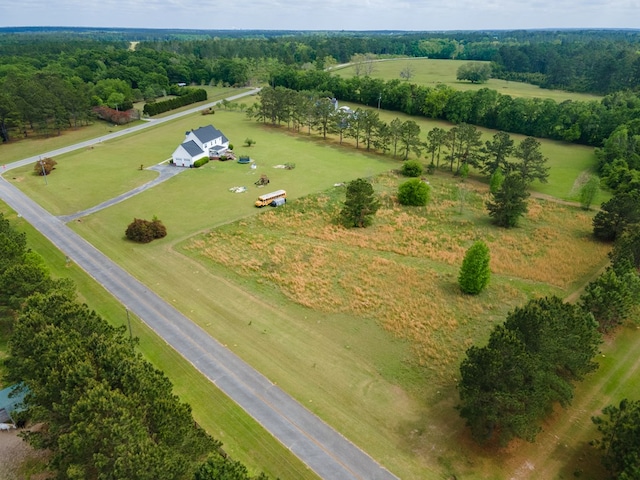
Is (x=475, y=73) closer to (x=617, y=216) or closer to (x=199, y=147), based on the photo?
(x=199, y=147)

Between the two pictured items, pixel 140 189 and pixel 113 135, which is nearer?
pixel 140 189

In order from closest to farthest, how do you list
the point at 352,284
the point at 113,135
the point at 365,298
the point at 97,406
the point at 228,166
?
the point at 97,406 → the point at 365,298 → the point at 352,284 → the point at 228,166 → the point at 113,135

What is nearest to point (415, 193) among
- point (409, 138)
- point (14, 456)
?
point (409, 138)

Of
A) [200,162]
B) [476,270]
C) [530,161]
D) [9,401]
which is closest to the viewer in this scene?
[9,401]

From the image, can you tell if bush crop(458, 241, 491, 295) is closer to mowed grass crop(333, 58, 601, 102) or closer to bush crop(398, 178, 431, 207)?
bush crop(398, 178, 431, 207)

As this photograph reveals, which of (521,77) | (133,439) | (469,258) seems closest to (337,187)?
(469,258)

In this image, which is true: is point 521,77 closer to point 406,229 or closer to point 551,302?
point 406,229

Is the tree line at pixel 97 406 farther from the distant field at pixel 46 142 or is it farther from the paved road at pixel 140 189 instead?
the distant field at pixel 46 142
